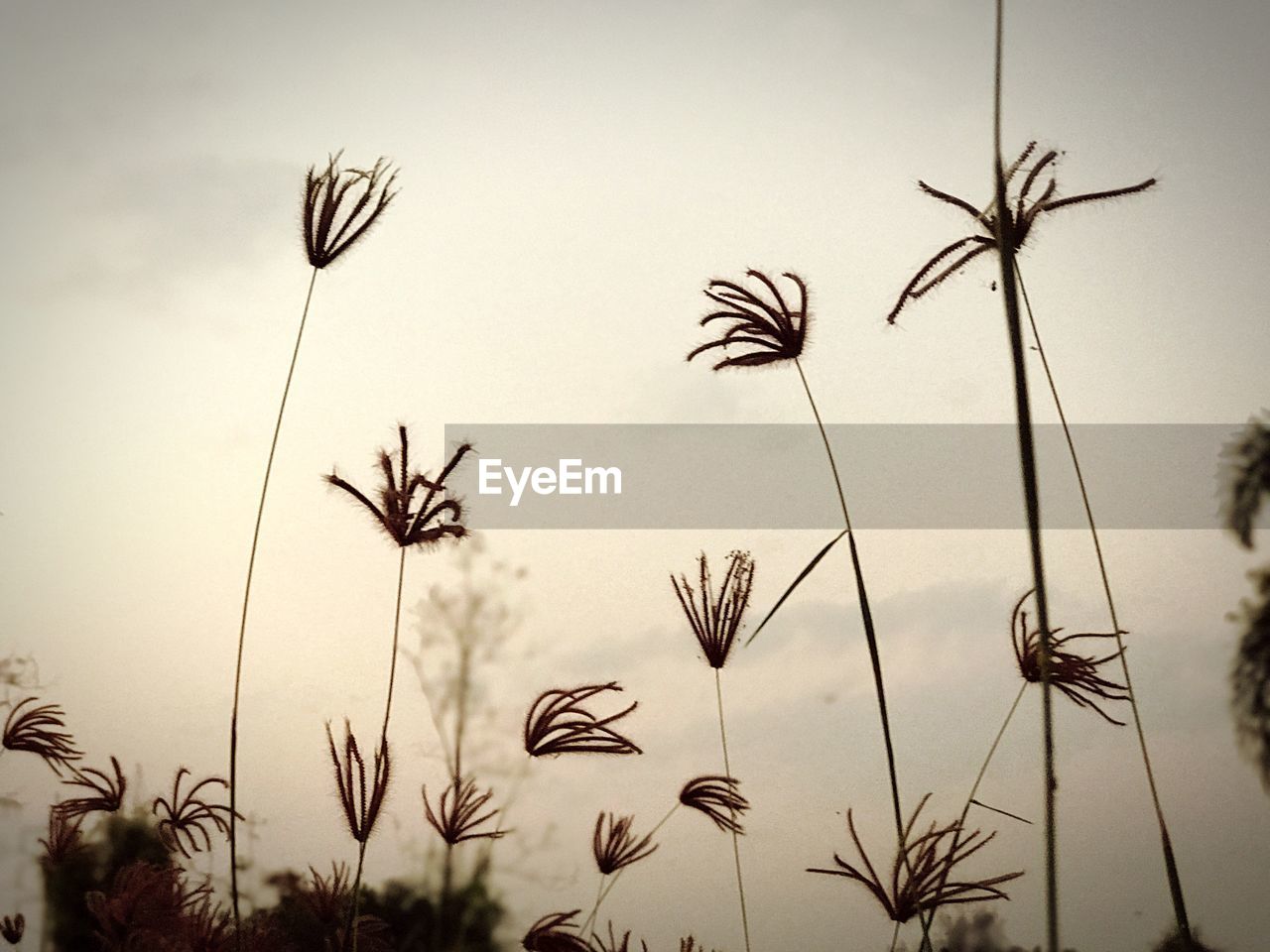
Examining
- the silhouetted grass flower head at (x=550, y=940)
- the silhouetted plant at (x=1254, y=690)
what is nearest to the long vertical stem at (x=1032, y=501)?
the silhouetted plant at (x=1254, y=690)

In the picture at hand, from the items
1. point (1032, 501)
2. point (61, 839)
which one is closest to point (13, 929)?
point (61, 839)

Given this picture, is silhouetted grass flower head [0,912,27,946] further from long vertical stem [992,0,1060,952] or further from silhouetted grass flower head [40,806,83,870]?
long vertical stem [992,0,1060,952]

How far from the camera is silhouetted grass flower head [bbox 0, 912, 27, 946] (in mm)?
4184

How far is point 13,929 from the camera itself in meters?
4.21

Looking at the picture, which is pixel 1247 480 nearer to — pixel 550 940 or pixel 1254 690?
pixel 1254 690

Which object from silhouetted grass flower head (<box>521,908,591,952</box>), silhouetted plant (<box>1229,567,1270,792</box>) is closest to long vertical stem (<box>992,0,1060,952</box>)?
silhouetted plant (<box>1229,567,1270,792</box>)

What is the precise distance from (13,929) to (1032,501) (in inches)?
180

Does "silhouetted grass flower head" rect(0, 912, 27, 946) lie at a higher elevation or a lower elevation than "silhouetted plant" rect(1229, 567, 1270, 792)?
lower

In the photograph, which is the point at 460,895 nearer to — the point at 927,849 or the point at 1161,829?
the point at 927,849

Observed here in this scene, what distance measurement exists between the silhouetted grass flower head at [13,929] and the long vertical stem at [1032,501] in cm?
429

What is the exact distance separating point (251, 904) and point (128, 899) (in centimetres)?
85

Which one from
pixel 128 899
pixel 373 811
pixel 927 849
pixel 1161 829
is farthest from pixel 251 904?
pixel 1161 829

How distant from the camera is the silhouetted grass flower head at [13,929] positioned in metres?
4.18

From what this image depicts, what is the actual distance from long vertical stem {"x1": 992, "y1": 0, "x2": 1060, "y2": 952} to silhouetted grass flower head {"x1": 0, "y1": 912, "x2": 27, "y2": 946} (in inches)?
169
